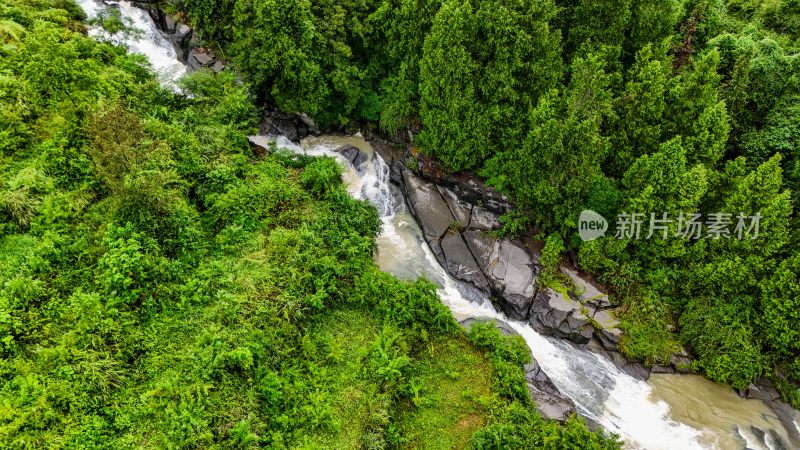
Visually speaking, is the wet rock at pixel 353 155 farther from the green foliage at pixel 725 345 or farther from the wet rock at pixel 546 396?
the green foliage at pixel 725 345

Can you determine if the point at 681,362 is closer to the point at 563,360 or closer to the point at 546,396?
the point at 563,360

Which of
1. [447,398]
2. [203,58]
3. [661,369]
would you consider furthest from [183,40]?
[661,369]

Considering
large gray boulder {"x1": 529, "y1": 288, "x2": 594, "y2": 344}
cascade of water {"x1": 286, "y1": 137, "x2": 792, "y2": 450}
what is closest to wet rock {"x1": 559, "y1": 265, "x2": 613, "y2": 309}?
large gray boulder {"x1": 529, "y1": 288, "x2": 594, "y2": 344}

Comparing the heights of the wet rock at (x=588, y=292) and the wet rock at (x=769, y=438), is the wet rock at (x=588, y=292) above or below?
above

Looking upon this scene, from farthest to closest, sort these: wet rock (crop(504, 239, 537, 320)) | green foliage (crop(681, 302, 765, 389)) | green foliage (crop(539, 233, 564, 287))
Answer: wet rock (crop(504, 239, 537, 320)), green foliage (crop(539, 233, 564, 287)), green foliage (crop(681, 302, 765, 389))

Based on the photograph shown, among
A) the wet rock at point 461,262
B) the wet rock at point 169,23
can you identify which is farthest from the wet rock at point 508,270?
the wet rock at point 169,23

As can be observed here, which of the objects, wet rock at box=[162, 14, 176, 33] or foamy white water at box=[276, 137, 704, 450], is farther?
wet rock at box=[162, 14, 176, 33]

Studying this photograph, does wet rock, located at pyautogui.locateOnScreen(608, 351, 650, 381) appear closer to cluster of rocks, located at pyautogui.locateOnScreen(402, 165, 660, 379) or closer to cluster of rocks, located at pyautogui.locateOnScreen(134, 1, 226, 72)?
cluster of rocks, located at pyautogui.locateOnScreen(402, 165, 660, 379)

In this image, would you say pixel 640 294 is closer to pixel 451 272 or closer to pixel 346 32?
pixel 451 272
